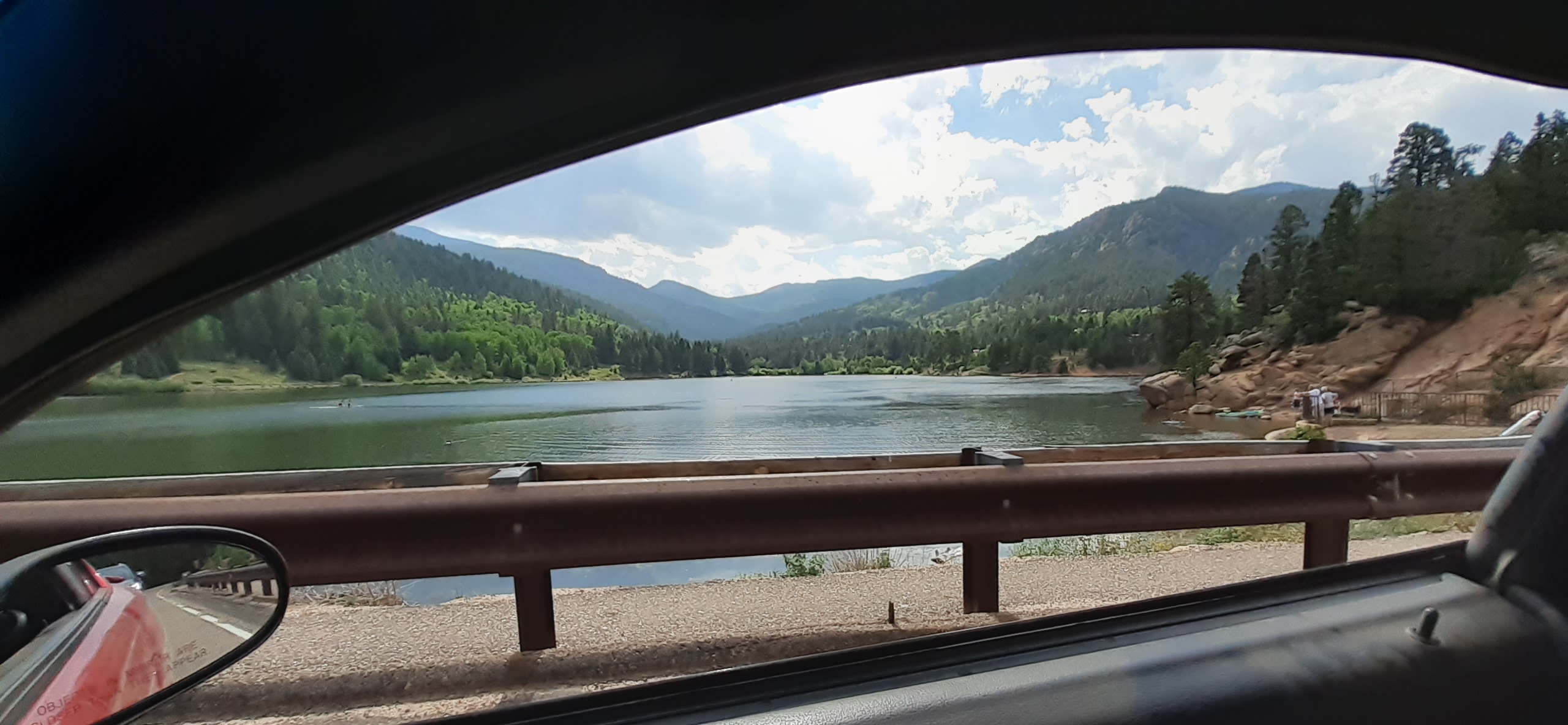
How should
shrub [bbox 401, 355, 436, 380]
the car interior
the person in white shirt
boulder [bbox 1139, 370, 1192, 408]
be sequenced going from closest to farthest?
the car interior, shrub [bbox 401, 355, 436, 380], boulder [bbox 1139, 370, 1192, 408], the person in white shirt

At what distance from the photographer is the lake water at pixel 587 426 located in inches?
46.6

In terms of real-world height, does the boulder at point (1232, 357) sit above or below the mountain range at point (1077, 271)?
below

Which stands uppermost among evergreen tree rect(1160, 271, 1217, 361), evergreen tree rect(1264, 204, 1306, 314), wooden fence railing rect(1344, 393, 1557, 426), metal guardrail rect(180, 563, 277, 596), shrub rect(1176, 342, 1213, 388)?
evergreen tree rect(1264, 204, 1306, 314)

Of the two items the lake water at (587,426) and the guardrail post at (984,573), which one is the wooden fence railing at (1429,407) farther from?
the guardrail post at (984,573)

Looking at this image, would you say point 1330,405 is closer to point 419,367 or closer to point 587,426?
point 587,426

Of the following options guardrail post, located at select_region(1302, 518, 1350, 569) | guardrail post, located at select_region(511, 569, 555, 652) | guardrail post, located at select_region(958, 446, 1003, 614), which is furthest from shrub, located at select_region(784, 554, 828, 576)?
guardrail post, located at select_region(1302, 518, 1350, 569)

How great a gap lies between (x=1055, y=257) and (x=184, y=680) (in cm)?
244

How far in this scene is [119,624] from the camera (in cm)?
112

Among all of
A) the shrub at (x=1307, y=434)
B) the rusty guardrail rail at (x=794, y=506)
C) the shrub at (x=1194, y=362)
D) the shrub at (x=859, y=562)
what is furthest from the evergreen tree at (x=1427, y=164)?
the shrub at (x=859, y=562)

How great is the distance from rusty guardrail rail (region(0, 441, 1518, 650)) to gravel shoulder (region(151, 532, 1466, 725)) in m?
0.22

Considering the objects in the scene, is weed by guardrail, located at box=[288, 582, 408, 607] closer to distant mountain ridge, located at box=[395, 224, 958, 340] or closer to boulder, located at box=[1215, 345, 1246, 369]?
distant mountain ridge, located at box=[395, 224, 958, 340]

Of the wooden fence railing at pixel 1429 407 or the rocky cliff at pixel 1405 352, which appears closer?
the rocky cliff at pixel 1405 352

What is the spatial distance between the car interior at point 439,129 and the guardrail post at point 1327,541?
2358 millimetres

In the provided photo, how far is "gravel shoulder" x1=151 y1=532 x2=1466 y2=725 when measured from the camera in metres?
2.56
